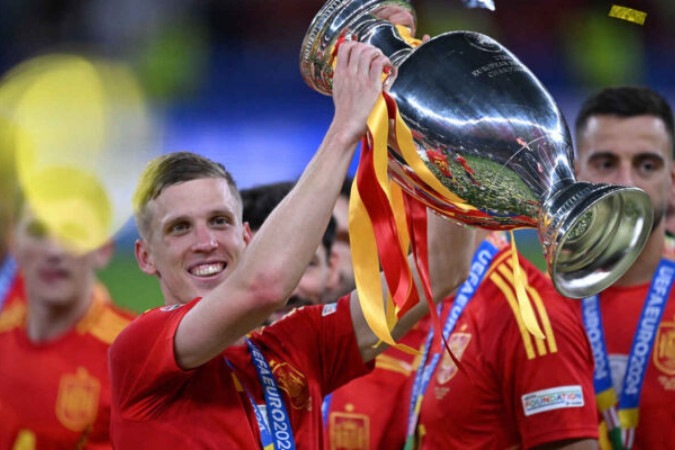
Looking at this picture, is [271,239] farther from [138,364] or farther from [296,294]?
[296,294]

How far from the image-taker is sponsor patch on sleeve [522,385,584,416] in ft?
11.6

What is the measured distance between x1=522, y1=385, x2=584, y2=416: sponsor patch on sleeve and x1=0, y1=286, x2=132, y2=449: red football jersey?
1614mm

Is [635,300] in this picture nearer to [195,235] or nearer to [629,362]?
[629,362]

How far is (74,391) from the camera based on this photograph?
461 centimetres

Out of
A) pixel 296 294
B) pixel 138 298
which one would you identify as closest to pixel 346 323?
pixel 296 294

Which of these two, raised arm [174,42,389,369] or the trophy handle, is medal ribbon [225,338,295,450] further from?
the trophy handle

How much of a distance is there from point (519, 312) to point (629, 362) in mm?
418

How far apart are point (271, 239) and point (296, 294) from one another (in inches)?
72.1

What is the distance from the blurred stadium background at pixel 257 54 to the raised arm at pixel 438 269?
850 centimetres

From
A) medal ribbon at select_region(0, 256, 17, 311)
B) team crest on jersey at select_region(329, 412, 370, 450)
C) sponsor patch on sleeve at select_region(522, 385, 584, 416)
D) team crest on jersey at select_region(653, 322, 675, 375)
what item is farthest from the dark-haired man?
medal ribbon at select_region(0, 256, 17, 311)

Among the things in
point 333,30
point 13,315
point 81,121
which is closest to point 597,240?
point 333,30

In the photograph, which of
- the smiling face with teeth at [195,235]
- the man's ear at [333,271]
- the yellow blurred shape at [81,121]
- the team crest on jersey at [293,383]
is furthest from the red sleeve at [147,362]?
the yellow blurred shape at [81,121]

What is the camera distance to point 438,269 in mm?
3002

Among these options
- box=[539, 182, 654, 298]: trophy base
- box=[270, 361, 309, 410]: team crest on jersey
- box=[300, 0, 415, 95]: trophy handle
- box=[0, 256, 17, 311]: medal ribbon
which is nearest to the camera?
box=[539, 182, 654, 298]: trophy base
